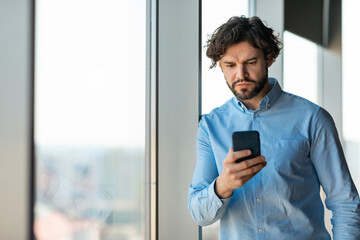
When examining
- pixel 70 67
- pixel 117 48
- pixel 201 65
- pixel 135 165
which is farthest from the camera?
pixel 201 65

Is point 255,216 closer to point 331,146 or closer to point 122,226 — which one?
→ point 331,146

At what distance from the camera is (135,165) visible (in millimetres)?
1787

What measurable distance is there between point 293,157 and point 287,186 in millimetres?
99

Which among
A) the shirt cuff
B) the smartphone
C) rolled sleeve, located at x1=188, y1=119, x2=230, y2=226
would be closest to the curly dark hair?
rolled sleeve, located at x1=188, y1=119, x2=230, y2=226

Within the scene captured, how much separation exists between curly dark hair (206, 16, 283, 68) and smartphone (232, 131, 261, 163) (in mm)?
394

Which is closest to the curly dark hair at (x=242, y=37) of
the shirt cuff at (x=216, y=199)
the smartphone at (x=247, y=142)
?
the smartphone at (x=247, y=142)

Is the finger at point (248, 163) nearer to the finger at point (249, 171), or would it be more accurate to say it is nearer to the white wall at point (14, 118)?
the finger at point (249, 171)

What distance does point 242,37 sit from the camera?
4.86ft

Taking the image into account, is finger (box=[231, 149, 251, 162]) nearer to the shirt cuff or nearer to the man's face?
the shirt cuff

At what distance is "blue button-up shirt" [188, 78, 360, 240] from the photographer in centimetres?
131

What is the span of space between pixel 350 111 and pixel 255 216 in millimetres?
3209

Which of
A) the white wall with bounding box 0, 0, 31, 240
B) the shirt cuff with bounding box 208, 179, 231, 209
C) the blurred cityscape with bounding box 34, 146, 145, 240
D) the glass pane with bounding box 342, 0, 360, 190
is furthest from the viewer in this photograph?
the glass pane with bounding box 342, 0, 360, 190

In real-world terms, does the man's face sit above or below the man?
above

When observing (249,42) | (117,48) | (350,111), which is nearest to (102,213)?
(117,48)
